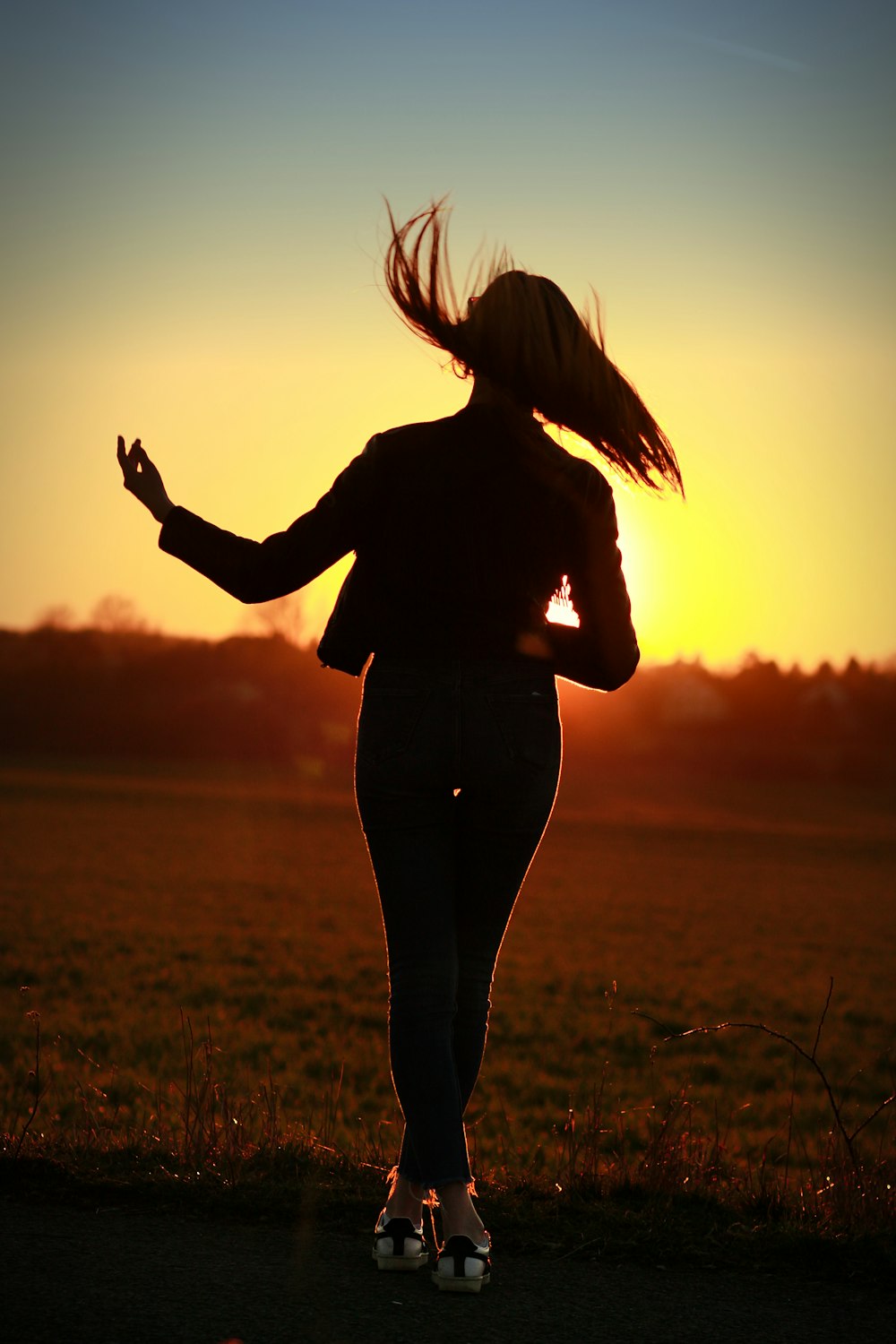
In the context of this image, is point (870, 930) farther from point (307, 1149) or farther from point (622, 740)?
point (622, 740)

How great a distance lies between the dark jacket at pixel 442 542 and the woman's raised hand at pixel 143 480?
102 mm

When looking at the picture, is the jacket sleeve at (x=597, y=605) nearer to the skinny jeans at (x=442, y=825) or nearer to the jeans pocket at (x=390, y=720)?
the skinny jeans at (x=442, y=825)

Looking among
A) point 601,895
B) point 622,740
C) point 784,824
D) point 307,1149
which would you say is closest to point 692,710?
point 622,740

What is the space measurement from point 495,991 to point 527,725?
14.6 m

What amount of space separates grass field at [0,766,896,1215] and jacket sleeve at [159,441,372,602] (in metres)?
1.15

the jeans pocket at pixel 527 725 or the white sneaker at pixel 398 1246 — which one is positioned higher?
the jeans pocket at pixel 527 725

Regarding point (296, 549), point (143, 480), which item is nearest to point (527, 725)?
point (296, 549)

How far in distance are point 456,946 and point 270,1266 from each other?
71 cm

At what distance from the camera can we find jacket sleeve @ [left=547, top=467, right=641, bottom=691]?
2549mm

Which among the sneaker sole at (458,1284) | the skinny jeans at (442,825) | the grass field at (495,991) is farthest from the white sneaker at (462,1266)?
the grass field at (495,991)

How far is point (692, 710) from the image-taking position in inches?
3590

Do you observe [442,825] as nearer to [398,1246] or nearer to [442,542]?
[442,542]

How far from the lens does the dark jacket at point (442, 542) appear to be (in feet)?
8.02

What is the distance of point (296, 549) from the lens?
247cm
